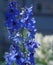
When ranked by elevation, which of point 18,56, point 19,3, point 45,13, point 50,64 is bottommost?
point 18,56

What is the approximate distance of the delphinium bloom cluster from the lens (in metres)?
2.03

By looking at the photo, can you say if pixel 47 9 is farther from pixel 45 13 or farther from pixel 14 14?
pixel 14 14

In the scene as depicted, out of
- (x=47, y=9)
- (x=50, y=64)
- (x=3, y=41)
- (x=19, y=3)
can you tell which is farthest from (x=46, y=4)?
(x=19, y=3)

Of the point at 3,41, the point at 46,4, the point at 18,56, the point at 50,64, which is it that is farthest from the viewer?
the point at 46,4

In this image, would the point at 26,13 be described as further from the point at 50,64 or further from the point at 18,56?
the point at 50,64

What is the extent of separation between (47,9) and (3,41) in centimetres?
307

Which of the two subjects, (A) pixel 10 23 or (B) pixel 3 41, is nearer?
(A) pixel 10 23

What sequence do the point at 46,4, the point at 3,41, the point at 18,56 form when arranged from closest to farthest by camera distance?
the point at 18,56 < the point at 3,41 < the point at 46,4

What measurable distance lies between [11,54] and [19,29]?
5.2 inches

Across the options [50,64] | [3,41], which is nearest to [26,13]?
[50,64]

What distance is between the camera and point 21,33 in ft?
6.77

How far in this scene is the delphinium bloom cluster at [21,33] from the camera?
2027mm

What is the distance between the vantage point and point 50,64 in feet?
11.3

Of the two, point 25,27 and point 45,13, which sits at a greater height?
point 45,13
